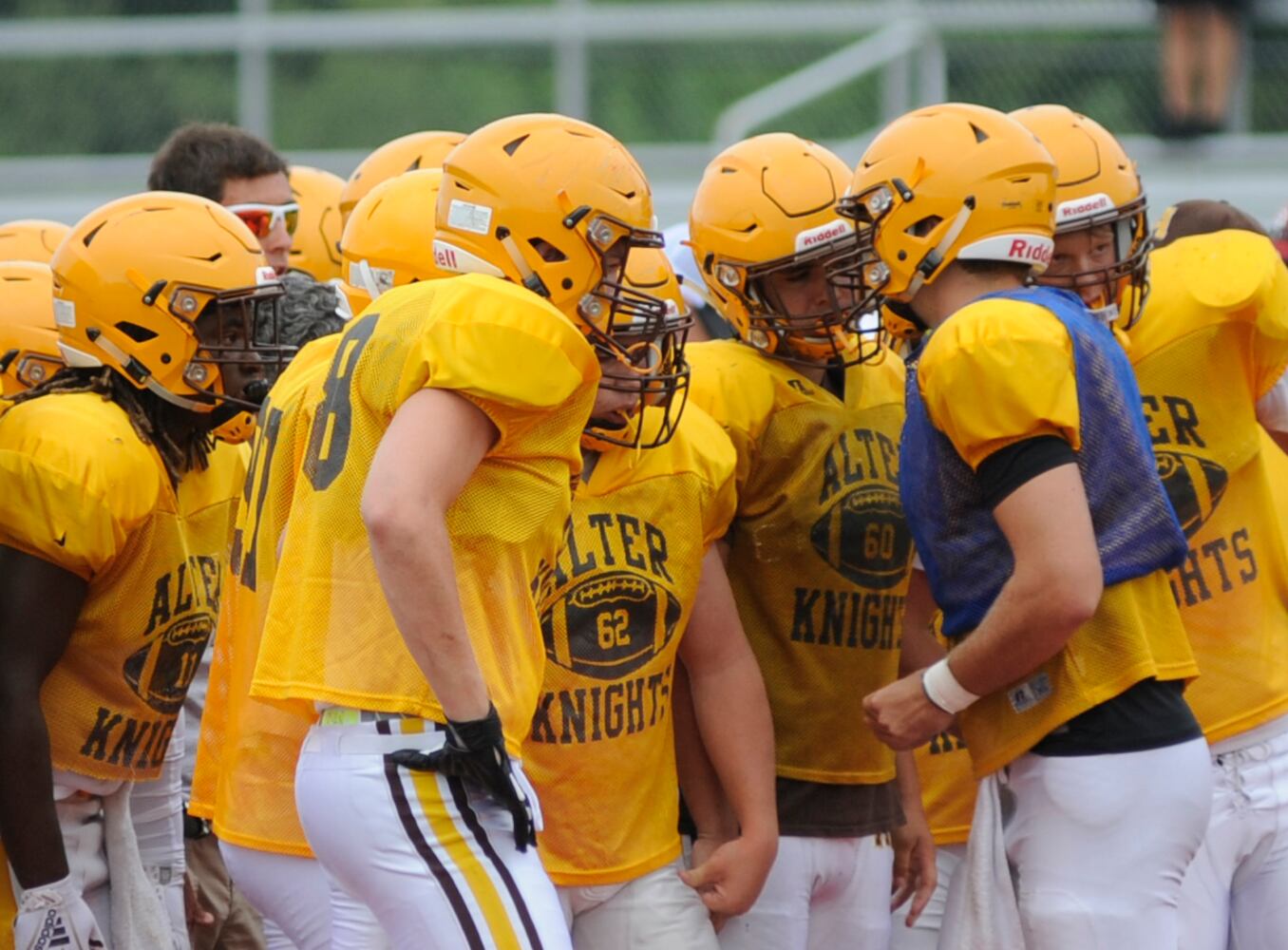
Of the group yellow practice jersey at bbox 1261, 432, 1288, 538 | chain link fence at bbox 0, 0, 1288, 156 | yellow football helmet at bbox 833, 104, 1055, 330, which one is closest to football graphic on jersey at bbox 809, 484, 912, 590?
yellow football helmet at bbox 833, 104, 1055, 330

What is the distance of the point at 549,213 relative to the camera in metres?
3.55

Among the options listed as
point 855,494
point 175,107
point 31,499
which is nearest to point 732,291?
point 855,494

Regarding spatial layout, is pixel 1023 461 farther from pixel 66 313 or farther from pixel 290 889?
pixel 66 313

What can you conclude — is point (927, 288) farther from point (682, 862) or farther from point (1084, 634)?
point (682, 862)

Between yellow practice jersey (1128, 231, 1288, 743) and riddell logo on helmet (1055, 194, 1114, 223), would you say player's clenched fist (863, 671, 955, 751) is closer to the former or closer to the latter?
yellow practice jersey (1128, 231, 1288, 743)

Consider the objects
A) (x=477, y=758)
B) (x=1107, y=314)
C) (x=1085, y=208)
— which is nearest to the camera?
(x=477, y=758)

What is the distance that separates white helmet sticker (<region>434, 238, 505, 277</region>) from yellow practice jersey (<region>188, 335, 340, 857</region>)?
260 mm

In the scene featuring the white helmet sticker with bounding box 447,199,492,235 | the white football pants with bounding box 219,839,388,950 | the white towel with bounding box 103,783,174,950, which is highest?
the white helmet sticker with bounding box 447,199,492,235

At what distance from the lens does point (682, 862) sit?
4211 mm

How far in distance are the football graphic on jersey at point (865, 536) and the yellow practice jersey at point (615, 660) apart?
380 millimetres

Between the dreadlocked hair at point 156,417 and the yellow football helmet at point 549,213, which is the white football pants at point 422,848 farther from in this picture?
the dreadlocked hair at point 156,417

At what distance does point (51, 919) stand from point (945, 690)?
1.79m

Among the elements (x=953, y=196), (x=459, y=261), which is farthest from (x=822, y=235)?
(x=459, y=261)

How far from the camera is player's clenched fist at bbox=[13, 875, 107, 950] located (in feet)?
12.7
